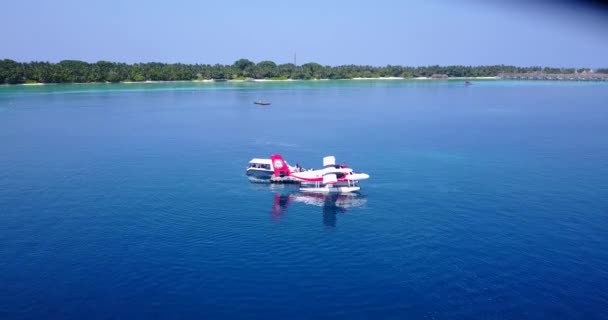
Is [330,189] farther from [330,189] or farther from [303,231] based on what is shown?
[303,231]

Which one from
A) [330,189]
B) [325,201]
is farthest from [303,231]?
[330,189]

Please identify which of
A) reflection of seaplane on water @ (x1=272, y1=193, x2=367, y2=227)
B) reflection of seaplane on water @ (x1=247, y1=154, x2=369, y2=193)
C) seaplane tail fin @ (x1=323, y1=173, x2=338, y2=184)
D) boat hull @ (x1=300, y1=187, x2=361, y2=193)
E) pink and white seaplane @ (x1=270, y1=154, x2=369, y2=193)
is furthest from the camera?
reflection of seaplane on water @ (x1=247, y1=154, x2=369, y2=193)

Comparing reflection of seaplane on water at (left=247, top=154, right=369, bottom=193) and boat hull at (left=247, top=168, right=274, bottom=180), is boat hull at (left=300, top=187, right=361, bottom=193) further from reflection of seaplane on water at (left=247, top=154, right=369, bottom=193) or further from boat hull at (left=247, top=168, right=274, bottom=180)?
boat hull at (left=247, top=168, right=274, bottom=180)

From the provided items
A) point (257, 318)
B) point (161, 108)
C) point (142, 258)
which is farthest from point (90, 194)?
point (161, 108)

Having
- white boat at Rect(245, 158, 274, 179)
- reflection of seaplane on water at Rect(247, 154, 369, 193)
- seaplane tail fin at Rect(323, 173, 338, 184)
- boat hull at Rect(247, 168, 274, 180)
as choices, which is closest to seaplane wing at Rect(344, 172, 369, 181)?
reflection of seaplane on water at Rect(247, 154, 369, 193)

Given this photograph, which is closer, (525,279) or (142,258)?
(525,279)

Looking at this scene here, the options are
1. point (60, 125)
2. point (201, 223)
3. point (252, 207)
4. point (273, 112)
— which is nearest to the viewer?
point (201, 223)

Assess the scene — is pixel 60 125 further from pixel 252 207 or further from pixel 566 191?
pixel 566 191
